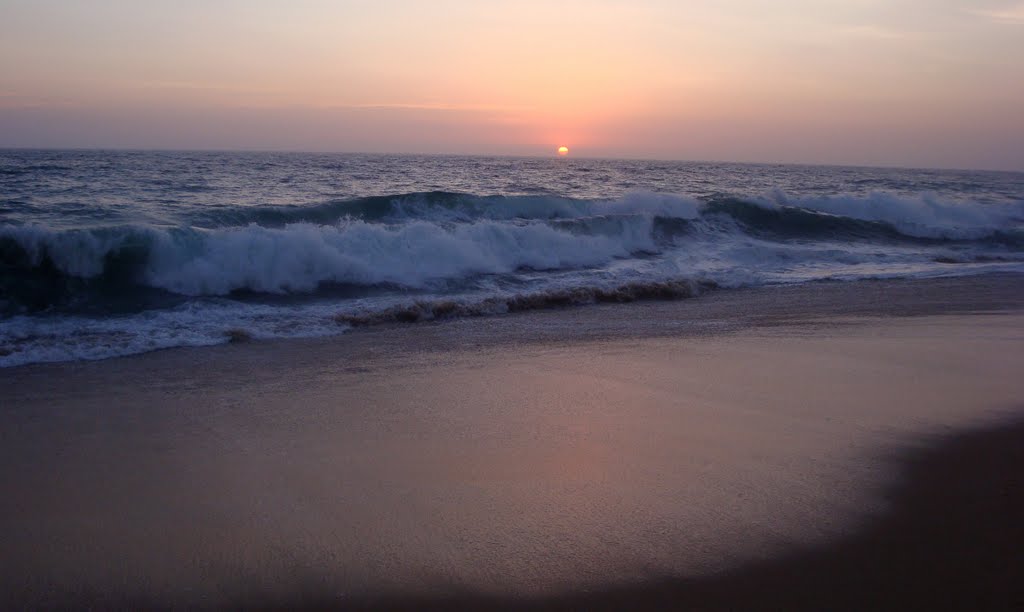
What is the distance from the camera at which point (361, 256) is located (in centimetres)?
1255

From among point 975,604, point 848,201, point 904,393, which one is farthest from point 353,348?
point 848,201

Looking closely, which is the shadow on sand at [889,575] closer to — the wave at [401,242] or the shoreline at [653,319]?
the shoreline at [653,319]

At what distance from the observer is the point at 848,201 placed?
25.3 metres

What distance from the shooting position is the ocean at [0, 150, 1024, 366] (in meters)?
9.16

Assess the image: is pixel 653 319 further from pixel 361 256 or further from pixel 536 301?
pixel 361 256

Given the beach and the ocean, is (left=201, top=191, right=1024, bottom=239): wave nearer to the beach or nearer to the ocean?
the ocean

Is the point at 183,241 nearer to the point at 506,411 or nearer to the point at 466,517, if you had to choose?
the point at 506,411

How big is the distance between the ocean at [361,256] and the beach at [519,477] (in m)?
1.89

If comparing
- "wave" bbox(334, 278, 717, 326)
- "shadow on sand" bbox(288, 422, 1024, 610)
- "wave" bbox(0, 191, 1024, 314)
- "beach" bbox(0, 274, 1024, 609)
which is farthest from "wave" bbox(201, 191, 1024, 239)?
"shadow on sand" bbox(288, 422, 1024, 610)

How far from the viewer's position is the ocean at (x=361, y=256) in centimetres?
916

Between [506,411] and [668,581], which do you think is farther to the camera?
[506,411]

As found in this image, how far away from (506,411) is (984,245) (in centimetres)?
1848

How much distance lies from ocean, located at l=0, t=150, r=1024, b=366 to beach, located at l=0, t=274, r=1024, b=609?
1.89m

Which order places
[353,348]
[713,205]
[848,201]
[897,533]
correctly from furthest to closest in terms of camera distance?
1. [848,201]
2. [713,205]
3. [353,348]
4. [897,533]
